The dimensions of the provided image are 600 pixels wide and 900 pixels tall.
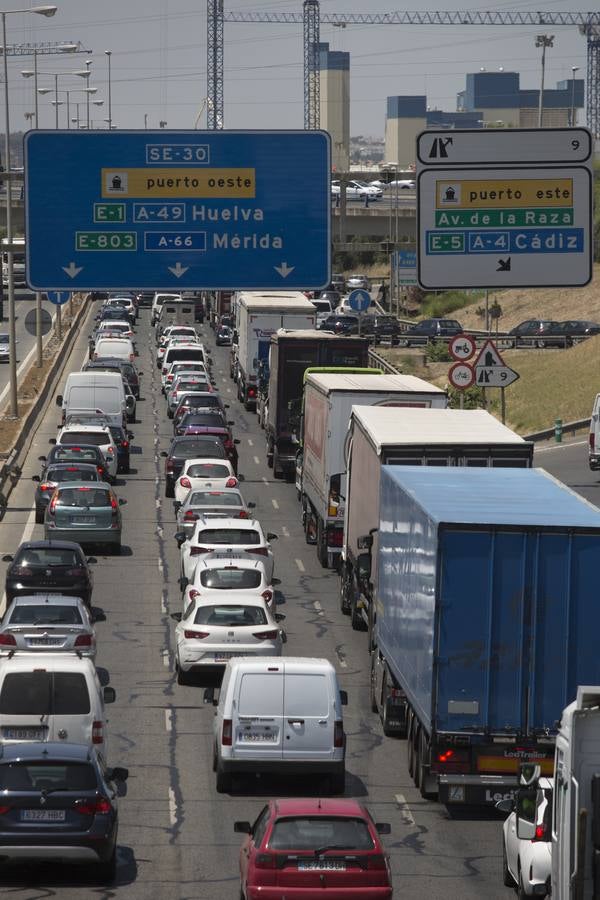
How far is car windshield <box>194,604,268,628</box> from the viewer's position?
24.9 meters

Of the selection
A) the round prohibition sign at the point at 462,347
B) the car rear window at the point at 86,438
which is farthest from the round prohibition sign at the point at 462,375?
the car rear window at the point at 86,438

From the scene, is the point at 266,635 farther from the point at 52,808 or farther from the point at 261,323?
the point at 261,323

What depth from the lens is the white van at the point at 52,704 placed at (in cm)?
1947

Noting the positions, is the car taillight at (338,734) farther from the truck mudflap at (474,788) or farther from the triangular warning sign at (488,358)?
the triangular warning sign at (488,358)

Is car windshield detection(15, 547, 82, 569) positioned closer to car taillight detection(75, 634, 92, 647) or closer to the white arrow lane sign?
car taillight detection(75, 634, 92, 647)

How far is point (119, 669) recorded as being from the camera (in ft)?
86.8

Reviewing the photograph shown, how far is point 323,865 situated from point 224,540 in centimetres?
1774

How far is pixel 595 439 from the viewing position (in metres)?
44.9

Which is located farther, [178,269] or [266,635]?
[266,635]

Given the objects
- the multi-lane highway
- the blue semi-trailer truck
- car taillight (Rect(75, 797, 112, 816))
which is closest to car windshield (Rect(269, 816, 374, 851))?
the multi-lane highway

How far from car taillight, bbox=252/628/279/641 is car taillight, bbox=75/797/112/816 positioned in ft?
29.3

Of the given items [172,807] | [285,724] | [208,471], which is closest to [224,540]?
[208,471]

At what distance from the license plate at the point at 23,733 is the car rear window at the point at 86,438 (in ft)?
84.3

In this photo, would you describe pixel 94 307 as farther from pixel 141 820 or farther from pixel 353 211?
pixel 141 820
